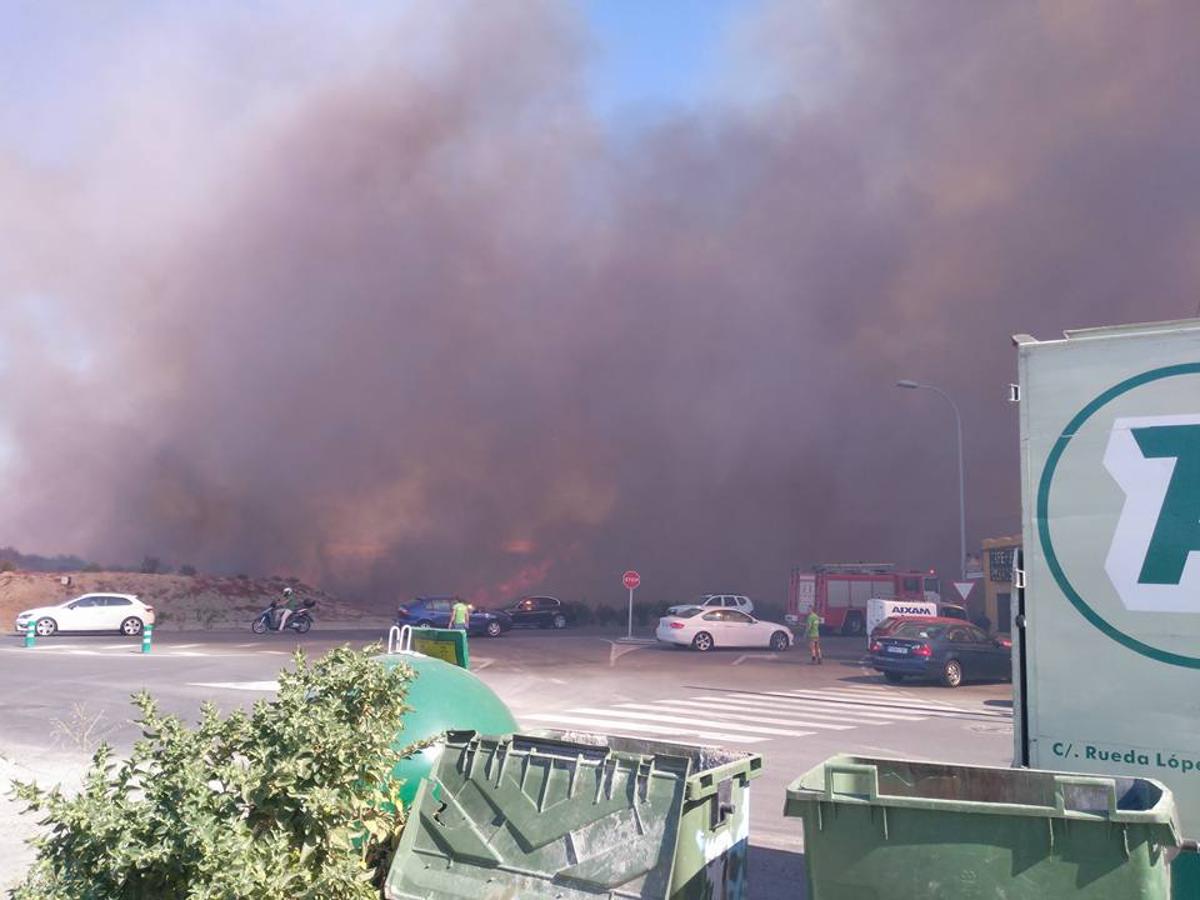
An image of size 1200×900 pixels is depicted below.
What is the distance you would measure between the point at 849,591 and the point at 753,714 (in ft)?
64.6

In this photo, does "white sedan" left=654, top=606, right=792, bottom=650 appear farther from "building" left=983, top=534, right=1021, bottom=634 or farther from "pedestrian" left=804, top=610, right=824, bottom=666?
"building" left=983, top=534, right=1021, bottom=634

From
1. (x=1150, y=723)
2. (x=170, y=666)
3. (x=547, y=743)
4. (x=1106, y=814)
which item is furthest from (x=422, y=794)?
(x=170, y=666)

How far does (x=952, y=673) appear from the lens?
17.7 metres

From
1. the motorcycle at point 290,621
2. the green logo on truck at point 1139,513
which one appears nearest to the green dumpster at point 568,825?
the green logo on truck at point 1139,513

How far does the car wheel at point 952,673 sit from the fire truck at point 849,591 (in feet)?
45.1

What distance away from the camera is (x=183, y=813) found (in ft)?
12.0

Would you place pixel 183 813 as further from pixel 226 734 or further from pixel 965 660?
pixel 965 660

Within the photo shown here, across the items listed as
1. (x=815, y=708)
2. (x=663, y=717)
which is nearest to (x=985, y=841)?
(x=663, y=717)

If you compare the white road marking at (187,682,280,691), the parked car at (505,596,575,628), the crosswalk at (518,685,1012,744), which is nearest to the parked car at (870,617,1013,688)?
the crosswalk at (518,685,1012,744)

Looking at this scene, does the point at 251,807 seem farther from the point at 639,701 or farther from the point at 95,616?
the point at 95,616

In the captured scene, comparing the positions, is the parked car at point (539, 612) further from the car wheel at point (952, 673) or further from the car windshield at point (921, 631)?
the car wheel at point (952, 673)

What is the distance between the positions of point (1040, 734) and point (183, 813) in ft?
11.6

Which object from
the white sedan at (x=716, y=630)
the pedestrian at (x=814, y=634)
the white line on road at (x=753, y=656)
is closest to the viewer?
the pedestrian at (x=814, y=634)

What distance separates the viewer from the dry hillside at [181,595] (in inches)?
1277
